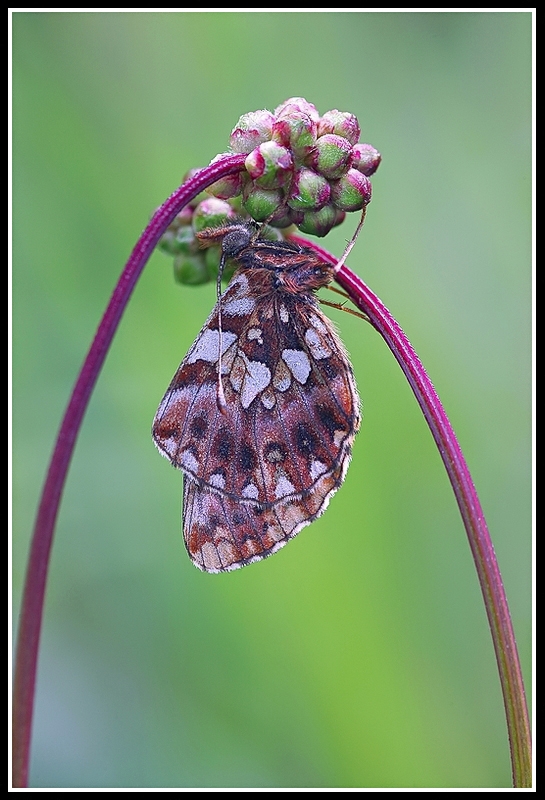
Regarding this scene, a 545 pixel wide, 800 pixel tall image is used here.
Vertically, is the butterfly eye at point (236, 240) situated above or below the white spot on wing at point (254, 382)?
above

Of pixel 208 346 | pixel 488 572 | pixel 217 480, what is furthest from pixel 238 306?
pixel 488 572

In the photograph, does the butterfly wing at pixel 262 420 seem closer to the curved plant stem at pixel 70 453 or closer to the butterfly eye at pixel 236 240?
the butterfly eye at pixel 236 240

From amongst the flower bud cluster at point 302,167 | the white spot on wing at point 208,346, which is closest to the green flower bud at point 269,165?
the flower bud cluster at point 302,167

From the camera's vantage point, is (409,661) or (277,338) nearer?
(277,338)

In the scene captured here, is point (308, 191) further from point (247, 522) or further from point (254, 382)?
point (247, 522)

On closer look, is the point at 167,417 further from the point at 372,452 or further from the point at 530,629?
the point at 530,629

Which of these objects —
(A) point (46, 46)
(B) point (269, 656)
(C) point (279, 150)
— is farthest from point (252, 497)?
(A) point (46, 46)
